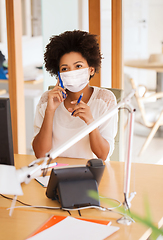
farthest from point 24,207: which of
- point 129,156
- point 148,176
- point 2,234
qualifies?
point 148,176

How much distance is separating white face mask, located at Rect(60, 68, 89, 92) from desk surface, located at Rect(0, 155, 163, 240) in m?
0.47

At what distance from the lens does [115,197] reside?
120 centimetres

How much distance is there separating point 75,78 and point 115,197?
739 millimetres

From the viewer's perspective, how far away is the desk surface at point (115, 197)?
97 cm

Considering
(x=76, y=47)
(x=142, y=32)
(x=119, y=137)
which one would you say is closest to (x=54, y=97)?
(x=76, y=47)

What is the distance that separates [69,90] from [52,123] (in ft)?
0.70

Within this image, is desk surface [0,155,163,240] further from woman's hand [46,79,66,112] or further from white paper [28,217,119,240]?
woman's hand [46,79,66,112]

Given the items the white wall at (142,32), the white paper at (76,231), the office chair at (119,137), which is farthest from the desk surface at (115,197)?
the white wall at (142,32)

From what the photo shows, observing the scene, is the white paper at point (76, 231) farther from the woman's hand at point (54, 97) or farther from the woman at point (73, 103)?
the woman's hand at point (54, 97)

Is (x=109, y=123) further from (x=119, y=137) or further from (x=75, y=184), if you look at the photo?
(x=75, y=184)

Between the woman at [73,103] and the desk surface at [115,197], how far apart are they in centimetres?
24

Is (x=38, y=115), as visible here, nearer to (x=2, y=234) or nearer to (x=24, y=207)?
(x=24, y=207)

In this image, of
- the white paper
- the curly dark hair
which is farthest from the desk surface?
the curly dark hair

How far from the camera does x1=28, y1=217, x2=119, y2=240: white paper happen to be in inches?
36.3
